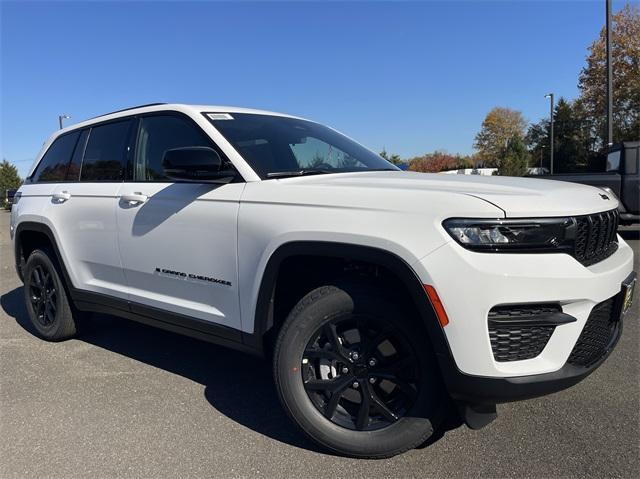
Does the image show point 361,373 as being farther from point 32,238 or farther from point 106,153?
point 32,238

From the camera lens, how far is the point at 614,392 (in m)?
3.12

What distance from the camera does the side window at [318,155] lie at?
126 inches

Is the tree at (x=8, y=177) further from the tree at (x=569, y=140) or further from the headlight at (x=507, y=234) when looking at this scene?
the headlight at (x=507, y=234)

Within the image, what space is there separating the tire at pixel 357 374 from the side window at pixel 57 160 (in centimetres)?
289

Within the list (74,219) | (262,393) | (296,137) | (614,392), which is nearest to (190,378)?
(262,393)

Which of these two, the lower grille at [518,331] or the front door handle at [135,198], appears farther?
the front door handle at [135,198]

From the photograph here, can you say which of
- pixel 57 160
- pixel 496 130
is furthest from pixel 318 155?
pixel 496 130

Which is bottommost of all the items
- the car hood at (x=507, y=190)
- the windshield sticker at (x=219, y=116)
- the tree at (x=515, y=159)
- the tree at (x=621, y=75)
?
the tree at (x=515, y=159)

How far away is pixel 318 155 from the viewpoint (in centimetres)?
337

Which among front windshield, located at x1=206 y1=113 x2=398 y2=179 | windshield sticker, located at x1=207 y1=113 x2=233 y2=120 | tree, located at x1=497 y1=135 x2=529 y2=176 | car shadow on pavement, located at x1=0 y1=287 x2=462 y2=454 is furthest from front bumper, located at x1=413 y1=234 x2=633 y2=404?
tree, located at x1=497 y1=135 x2=529 y2=176

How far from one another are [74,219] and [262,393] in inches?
78.4

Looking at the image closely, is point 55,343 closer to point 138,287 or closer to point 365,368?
point 138,287

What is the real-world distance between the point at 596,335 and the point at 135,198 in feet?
9.01

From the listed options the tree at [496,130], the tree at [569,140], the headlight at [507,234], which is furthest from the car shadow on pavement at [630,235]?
the tree at [496,130]
